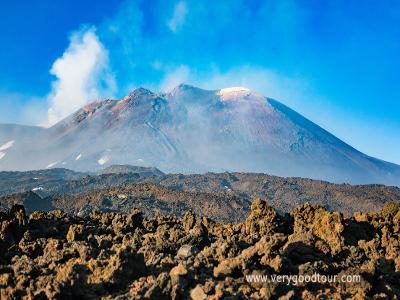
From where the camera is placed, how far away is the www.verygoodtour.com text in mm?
11070

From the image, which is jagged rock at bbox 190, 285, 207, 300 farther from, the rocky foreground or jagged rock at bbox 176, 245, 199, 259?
jagged rock at bbox 176, 245, 199, 259

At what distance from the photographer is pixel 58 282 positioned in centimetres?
969

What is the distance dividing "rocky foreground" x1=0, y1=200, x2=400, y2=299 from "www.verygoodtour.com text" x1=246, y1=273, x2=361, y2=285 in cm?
6

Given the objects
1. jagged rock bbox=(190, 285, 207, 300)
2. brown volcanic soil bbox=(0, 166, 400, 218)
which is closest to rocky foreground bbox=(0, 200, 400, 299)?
jagged rock bbox=(190, 285, 207, 300)

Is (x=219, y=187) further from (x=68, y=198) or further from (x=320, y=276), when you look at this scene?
(x=320, y=276)

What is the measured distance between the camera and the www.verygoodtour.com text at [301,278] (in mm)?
11070

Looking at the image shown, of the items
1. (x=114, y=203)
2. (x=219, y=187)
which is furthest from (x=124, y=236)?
(x=219, y=187)

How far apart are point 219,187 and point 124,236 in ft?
277

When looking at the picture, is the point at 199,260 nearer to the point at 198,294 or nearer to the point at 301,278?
the point at 301,278

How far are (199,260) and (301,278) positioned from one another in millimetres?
2104

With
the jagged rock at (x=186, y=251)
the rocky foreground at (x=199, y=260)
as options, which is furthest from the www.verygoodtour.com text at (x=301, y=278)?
the jagged rock at (x=186, y=251)

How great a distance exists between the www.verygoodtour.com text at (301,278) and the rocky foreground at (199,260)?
0.06 metres

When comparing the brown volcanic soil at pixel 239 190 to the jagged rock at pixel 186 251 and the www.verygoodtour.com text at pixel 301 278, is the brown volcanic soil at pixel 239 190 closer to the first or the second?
the jagged rock at pixel 186 251

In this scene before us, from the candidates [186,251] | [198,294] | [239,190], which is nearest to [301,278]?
[198,294]
